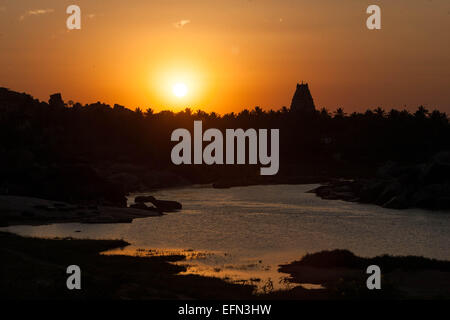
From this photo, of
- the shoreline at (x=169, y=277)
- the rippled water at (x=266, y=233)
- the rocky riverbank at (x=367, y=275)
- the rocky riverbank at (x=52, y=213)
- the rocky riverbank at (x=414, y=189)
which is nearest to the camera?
the shoreline at (x=169, y=277)

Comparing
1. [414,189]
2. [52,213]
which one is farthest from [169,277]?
[414,189]

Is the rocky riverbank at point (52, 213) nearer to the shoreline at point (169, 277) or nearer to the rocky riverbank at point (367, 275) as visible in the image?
the shoreline at point (169, 277)

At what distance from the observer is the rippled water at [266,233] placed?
5350 centimetres

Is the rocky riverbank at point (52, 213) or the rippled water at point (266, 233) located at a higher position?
the rocky riverbank at point (52, 213)

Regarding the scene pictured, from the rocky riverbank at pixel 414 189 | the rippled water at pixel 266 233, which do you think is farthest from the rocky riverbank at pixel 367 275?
the rocky riverbank at pixel 414 189

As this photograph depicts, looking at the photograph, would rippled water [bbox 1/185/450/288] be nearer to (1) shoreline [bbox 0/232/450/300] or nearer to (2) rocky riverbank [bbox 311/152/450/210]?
(1) shoreline [bbox 0/232/450/300]

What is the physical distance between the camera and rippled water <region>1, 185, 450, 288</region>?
176 feet

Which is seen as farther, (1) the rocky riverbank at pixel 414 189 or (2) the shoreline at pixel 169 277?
(1) the rocky riverbank at pixel 414 189

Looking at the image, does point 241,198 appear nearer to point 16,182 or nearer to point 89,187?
point 89,187

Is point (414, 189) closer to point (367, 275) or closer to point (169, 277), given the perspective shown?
point (367, 275)

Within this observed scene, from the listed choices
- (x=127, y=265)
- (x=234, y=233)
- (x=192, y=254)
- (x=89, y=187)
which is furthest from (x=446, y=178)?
(x=127, y=265)

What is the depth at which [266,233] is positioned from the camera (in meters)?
72.7

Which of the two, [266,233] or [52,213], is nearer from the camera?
[266,233]
